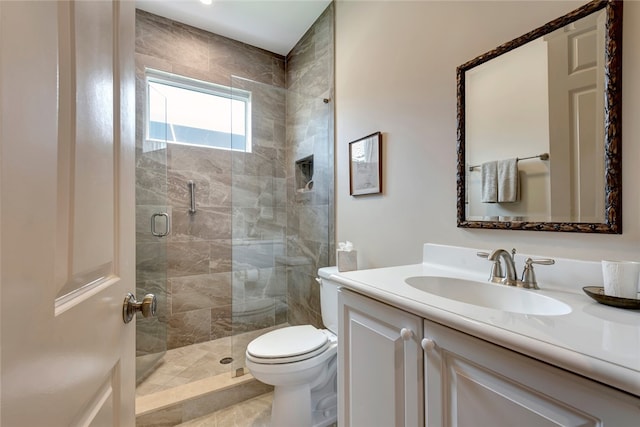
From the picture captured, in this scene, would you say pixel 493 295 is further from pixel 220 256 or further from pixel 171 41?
pixel 171 41

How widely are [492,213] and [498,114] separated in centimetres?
39

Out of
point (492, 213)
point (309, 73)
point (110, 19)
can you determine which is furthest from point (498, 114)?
point (309, 73)

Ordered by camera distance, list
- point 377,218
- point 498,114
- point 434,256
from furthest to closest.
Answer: point 377,218 → point 434,256 → point 498,114

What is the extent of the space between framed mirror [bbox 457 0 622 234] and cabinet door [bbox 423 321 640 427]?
1.81 ft

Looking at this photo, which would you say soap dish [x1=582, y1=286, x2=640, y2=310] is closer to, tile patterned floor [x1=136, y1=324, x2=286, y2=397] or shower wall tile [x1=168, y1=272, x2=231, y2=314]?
tile patterned floor [x1=136, y1=324, x2=286, y2=397]

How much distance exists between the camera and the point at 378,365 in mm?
862

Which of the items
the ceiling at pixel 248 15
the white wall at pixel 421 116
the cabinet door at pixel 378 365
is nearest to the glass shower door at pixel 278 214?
the white wall at pixel 421 116

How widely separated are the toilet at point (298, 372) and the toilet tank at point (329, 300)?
0.7 inches

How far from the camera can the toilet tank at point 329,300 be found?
5.43ft

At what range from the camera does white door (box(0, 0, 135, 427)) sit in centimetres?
30

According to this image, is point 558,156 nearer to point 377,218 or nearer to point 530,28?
point 530,28

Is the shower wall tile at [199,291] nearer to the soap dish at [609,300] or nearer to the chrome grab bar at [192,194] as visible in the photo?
the chrome grab bar at [192,194]

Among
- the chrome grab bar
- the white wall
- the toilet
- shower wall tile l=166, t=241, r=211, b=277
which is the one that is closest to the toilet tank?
the toilet

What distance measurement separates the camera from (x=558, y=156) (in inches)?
34.8
